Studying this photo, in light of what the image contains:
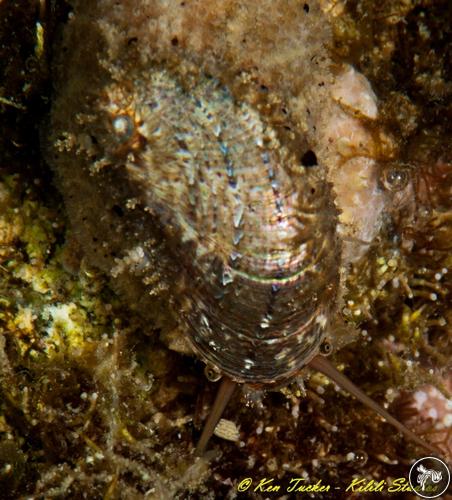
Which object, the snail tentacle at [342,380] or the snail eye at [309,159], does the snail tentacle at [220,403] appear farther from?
Result: the snail eye at [309,159]

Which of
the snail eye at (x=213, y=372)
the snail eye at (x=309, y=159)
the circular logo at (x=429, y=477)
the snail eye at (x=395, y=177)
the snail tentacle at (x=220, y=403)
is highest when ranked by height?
the snail eye at (x=309, y=159)

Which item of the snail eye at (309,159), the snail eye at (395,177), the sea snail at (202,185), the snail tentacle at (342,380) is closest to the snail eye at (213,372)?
the sea snail at (202,185)

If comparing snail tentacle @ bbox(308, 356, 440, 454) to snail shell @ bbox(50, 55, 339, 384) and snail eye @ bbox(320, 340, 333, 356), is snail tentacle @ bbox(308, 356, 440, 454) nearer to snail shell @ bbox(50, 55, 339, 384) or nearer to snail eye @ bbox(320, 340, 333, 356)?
snail eye @ bbox(320, 340, 333, 356)

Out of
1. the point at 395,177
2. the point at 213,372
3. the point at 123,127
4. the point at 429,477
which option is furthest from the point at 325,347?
the point at 123,127

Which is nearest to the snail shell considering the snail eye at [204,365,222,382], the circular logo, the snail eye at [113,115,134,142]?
the snail eye at [113,115,134,142]

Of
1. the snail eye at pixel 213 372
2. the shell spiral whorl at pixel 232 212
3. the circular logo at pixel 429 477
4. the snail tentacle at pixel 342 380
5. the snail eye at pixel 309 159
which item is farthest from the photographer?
the circular logo at pixel 429 477

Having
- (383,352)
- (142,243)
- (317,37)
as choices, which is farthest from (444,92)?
(142,243)

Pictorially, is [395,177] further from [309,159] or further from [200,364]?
[200,364]
